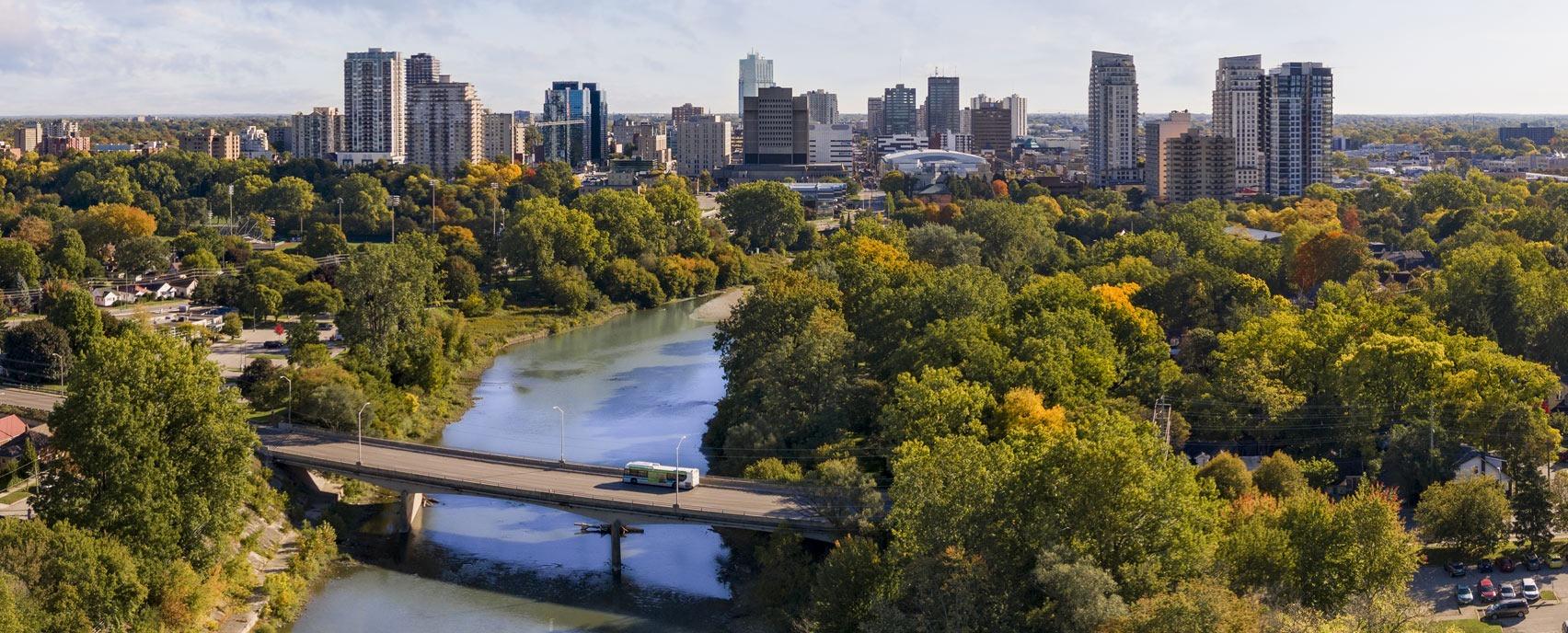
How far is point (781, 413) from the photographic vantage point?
20844 millimetres

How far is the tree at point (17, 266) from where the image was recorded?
33719 mm

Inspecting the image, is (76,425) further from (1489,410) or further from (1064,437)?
(1489,410)

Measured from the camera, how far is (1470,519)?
1647 centimetres

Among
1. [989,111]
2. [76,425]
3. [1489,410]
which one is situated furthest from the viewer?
[989,111]


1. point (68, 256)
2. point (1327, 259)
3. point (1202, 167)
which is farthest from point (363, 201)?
point (1327, 259)

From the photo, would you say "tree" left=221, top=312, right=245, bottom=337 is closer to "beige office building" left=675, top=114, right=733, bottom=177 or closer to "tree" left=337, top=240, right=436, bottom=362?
"tree" left=337, top=240, right=436, bottom=362

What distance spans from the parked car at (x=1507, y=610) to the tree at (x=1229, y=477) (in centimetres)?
291

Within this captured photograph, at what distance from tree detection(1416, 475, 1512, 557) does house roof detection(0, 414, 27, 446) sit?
16.7 m

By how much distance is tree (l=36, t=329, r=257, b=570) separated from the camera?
15336 mm

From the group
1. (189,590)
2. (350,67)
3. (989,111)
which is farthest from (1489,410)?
(989,111)

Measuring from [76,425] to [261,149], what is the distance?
2806 inches

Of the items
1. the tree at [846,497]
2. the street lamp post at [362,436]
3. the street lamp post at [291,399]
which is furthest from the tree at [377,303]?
the tree at [846,497]

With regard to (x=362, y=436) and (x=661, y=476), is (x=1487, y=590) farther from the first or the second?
(x=362, y=436)

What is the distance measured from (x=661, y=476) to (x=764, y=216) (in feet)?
106
